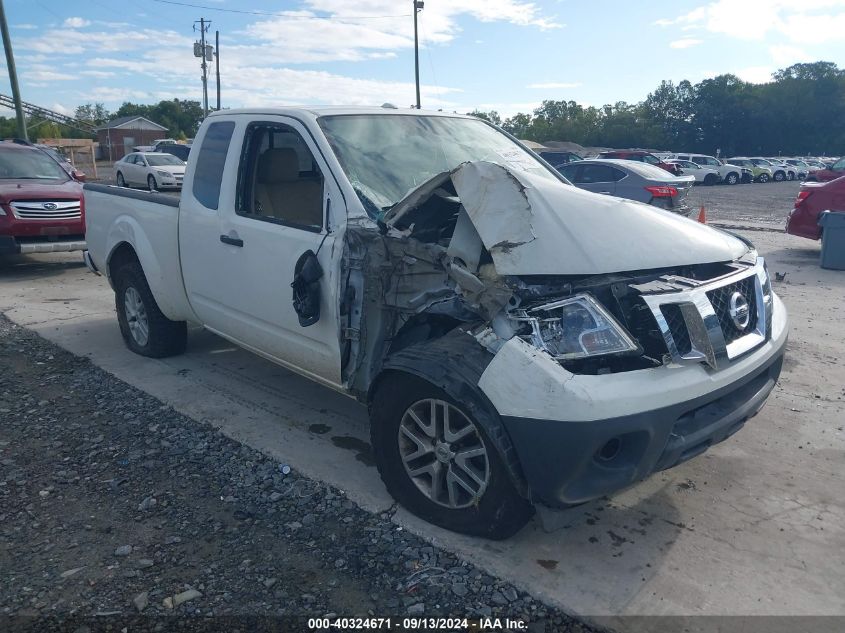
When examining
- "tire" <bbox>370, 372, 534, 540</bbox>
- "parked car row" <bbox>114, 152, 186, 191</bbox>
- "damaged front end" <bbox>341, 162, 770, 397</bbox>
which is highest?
"parked car row" <bbox>114, 152, 186, 191</bbox>

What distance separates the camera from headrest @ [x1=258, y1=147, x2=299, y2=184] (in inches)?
180

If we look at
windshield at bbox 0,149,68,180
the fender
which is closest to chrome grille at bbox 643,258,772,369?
the fender

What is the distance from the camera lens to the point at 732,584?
2959mm

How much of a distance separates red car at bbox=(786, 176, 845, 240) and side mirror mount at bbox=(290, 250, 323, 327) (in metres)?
9.84

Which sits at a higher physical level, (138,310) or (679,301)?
→ (679,301)

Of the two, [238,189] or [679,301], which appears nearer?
[679,301]


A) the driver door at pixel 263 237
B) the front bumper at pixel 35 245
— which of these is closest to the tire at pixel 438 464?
the driver door at pixel 263 237

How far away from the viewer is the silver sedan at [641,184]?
12.9 metres

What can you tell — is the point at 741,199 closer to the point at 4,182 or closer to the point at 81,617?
the point at 4,182

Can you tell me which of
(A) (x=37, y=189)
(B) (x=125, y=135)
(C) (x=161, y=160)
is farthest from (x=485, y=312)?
(B) (x=125, y=135)

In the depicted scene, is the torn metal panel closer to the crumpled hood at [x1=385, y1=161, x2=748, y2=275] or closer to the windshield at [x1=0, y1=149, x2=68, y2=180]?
the crumpled hood at [x1=385, y1=161, x2=748, y2=275]

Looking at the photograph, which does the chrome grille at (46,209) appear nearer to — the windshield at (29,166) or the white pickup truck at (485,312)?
the windshield at (29,166)

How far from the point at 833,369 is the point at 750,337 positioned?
291cm

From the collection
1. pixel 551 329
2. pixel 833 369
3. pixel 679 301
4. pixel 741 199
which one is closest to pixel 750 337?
pixel 679 301
